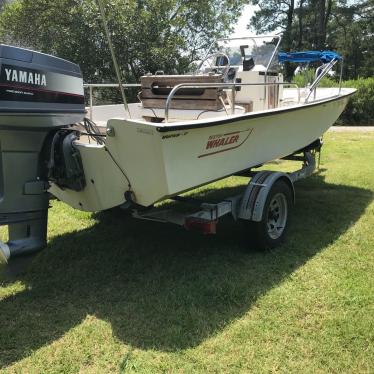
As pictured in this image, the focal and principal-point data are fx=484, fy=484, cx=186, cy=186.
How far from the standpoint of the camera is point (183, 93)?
505 centimetres

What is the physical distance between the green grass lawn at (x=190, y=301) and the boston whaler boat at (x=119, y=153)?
15.3 inches

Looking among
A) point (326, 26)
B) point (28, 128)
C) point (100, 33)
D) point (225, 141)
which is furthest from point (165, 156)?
point (326, 26)

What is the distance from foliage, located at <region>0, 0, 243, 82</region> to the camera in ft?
38.3

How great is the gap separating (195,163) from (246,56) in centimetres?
285

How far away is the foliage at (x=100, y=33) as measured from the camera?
11.7 meters

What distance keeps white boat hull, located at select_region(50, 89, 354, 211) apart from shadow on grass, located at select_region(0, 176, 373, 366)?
25.2 inches

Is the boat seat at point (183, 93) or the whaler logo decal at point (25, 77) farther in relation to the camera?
the boat seat at point (183, 93)

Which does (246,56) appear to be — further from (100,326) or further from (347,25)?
(347,25)

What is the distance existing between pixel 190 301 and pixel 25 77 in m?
2.00

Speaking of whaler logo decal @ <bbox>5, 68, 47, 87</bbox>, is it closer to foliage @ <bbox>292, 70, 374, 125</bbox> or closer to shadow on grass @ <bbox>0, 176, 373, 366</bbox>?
shadow on grass @ <bbox>0, 176, 373, 366</bbox>

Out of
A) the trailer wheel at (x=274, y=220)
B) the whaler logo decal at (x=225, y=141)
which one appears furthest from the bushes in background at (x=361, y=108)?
the whaler logo decal at (x=225, y=141)

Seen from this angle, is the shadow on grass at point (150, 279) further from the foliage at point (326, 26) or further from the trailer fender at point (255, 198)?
the foliage at point (326, 26)

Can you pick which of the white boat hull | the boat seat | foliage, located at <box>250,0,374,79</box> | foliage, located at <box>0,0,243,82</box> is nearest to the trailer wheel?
the white boat hull

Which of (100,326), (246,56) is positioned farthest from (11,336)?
(246,56)
